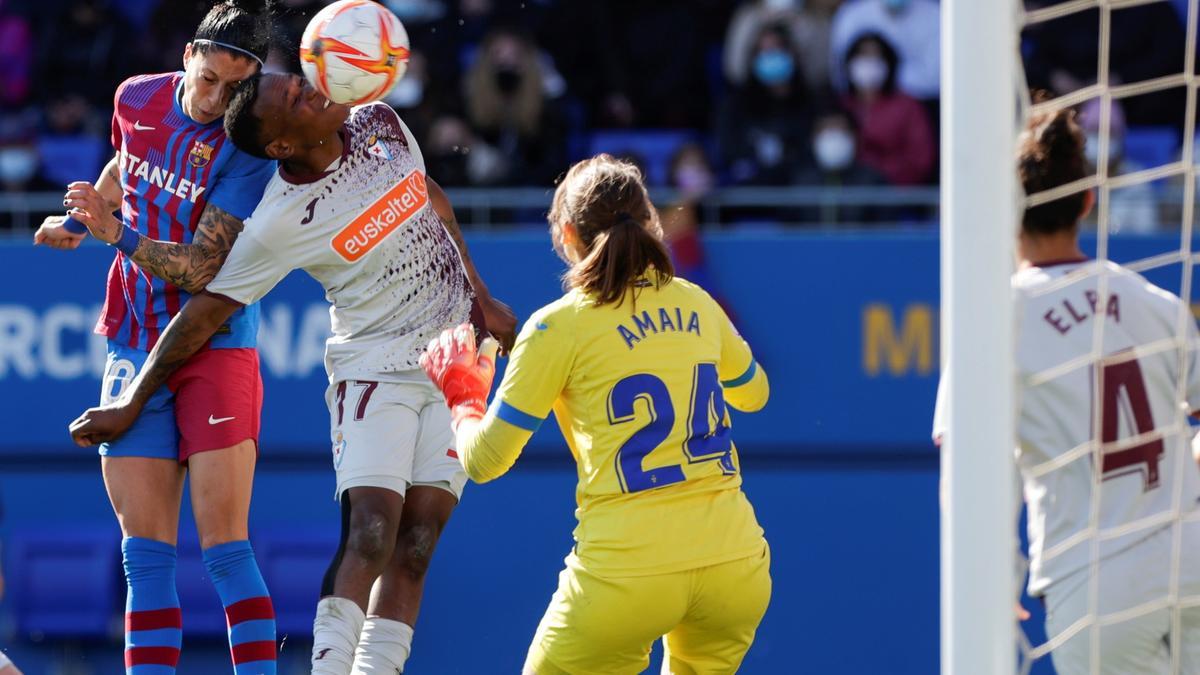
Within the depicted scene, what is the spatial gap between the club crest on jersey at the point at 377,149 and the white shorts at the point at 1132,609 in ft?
7.64

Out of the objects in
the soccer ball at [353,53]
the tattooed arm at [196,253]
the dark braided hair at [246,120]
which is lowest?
the tattooed arm at [196,253]

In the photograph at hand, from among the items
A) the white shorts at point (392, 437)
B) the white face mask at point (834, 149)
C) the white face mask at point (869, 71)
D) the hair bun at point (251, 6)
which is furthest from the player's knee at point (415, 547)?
the white face mask at point (869, 71)

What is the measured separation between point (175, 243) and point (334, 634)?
1.23 metres

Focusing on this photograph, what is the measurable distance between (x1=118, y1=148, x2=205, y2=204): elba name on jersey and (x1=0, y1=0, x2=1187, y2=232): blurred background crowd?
12.6 feet

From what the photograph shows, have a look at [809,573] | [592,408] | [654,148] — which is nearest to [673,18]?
[654,148]

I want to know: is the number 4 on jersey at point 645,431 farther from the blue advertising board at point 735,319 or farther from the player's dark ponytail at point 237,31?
the blue advertising board at point 735,319

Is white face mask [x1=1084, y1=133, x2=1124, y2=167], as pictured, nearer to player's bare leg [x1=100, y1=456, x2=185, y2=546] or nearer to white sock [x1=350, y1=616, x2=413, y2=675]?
white sock [x1=350, y1=616, x2=413, y2=675]

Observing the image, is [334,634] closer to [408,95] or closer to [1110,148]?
[408,95]

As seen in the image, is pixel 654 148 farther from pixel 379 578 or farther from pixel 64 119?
pixel 379 578

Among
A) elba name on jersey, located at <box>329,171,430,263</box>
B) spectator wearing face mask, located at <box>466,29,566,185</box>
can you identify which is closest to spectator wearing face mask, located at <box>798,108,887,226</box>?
spectator wearing face mask, located at <box>466,29,566,185</box>

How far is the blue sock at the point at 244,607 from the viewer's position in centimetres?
468

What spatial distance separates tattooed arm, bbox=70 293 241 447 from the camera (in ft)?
15.1

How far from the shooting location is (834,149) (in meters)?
9.09

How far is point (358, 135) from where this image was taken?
4.80 metres
